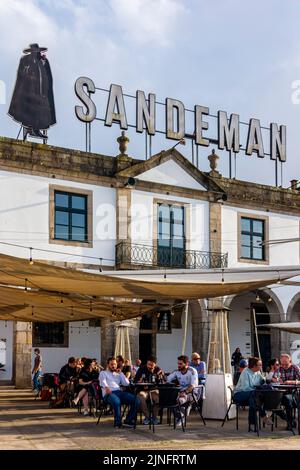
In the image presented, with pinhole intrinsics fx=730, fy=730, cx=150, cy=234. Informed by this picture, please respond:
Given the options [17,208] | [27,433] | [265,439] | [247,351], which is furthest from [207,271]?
[247,351]

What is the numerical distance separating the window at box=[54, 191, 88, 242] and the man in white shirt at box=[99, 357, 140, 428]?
33.7ft

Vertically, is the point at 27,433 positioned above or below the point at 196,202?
below

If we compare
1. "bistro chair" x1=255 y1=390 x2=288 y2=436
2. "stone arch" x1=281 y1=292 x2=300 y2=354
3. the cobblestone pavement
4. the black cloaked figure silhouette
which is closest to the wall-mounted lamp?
the black cloaked figure silhouette

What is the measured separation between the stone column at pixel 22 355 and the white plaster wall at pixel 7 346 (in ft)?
2.36

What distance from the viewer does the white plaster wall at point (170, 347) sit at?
25906 millimetres

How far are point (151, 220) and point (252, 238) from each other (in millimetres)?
4566

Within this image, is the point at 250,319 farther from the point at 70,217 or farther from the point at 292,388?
the point at 292,388

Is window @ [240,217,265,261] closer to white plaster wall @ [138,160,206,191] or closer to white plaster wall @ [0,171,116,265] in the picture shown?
white plaster wall @ [138,160,206,191]

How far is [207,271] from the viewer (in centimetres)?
1165

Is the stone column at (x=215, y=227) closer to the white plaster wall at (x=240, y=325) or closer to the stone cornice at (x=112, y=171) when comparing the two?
the stone cornice at (x=112, y=171)

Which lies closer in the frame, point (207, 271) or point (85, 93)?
point (207, 271)

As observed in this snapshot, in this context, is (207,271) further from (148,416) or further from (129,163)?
(129,163)

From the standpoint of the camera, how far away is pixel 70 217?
21.8 meters

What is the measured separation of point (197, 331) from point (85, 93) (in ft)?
29.0
